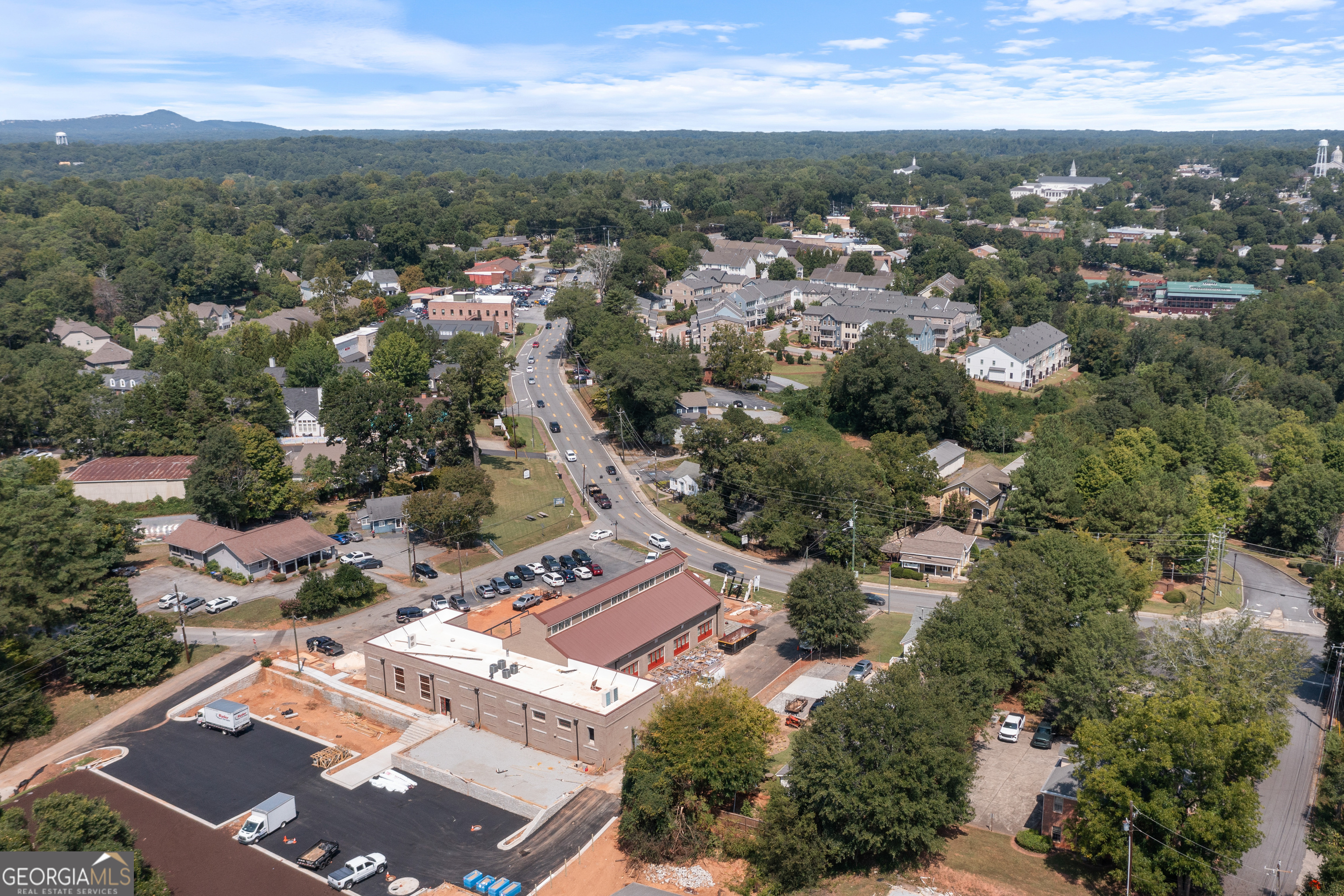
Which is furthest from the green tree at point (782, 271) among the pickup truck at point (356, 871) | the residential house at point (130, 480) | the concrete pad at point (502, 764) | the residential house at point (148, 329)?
the pickup truck at point (356, 871)

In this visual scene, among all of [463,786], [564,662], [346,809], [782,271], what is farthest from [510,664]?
[782,271]

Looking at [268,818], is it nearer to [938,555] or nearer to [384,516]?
[384,516]

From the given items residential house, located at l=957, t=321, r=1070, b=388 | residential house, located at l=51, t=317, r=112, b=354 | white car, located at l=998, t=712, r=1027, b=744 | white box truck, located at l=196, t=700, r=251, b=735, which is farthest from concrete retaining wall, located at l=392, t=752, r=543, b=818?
residential house, located at l=51, t=317, r=112, b=354

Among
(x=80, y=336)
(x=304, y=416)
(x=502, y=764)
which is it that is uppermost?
(x=80, y=336)

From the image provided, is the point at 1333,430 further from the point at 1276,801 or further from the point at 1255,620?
the point at 1276,801

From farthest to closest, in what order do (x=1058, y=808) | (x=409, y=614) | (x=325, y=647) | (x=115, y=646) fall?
(x=409, y=614) < (x=325, y=647) < (x=115, y=646) < (x=1058, y=808)
